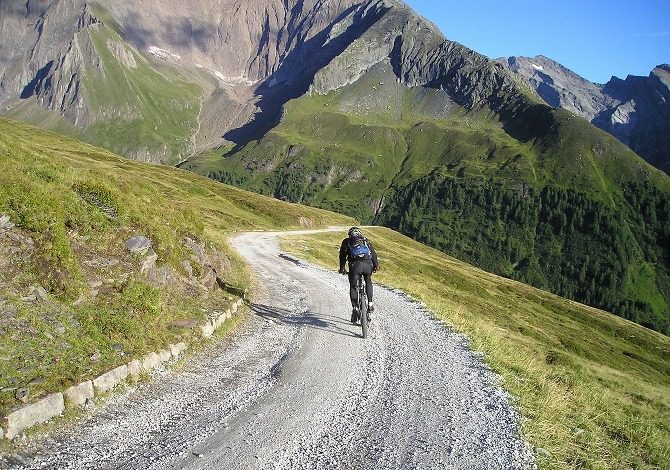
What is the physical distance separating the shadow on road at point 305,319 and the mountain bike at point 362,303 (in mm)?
636

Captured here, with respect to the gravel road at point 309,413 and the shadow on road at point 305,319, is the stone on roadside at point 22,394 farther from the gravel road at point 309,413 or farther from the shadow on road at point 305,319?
the shadow on road at point 305,319

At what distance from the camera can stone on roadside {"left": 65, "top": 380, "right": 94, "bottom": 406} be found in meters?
9.05

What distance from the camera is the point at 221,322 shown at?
16453 millimetres

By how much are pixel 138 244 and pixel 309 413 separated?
9989mm

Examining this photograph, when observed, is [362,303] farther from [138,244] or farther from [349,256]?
[138,244]

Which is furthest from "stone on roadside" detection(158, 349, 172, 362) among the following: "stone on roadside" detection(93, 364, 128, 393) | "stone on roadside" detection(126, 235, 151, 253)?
"stone on roadside" detection(126, 235, 151, 253)

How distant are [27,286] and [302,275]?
2035cm

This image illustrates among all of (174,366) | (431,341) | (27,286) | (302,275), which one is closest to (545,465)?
(431,341)

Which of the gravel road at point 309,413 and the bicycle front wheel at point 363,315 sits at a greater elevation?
the bicycle front wheel at point 363,315

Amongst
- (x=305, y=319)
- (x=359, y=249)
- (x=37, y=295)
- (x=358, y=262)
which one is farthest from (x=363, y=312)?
(x=37, y=295)

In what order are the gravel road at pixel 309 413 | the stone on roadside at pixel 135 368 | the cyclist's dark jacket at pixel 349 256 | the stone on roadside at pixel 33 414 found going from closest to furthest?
the stone on roadside at pixel 33 414 < the gravel road at pixel 309 413 < the stone on roadside at pixel 135 368 < the cyclist's dark jacket at pixel 349 256

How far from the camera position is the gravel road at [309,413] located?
8016 mm

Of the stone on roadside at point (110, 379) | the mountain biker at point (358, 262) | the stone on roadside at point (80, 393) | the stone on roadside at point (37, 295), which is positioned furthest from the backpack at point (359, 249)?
the stone on roadside at point (37, 295)

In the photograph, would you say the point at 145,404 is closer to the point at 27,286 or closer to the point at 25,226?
the point at 27,286
